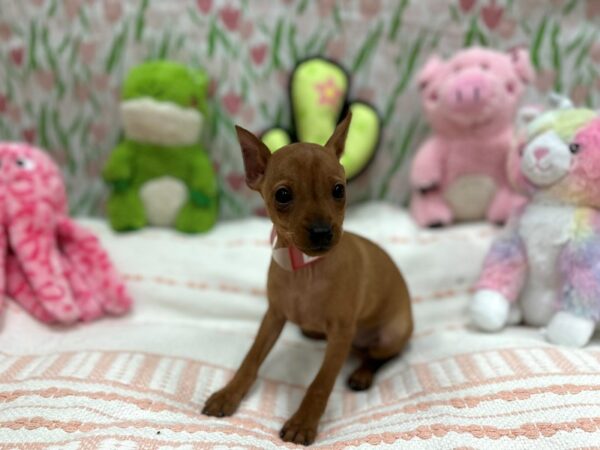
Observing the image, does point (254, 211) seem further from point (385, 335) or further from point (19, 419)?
point (19, 419)

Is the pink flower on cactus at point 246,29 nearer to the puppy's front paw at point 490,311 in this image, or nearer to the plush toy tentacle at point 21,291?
the plush toy tentacle at point 21,291

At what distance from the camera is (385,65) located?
5.70 feet

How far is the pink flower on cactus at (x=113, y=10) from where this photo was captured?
1714mm

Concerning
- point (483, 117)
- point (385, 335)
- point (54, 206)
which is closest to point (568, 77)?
point (483, 117)

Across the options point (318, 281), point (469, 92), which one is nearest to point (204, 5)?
point (469, 92)

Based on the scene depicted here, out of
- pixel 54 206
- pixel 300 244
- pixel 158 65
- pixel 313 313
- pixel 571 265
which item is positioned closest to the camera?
pixel 300 244

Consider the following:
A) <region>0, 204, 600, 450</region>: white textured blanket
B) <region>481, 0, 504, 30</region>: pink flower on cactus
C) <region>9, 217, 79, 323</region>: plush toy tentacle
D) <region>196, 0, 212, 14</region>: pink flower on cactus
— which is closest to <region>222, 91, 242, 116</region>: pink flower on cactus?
<region>196, 0, 212, 14</region>: pink flower on cactus

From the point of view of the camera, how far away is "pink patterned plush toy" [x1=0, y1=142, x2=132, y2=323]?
1.38 meters

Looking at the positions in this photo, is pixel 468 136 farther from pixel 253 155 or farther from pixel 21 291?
pixel 21 291

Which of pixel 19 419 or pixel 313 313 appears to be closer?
pixel 19 419

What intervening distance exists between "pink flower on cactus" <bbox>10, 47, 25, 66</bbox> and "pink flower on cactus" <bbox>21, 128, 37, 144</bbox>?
0.67 ft

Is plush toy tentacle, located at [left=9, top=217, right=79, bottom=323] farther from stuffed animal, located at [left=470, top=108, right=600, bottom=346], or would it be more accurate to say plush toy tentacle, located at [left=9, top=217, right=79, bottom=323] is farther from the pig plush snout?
the pig plush snout

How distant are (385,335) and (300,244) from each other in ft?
1.46

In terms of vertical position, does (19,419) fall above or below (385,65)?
below
